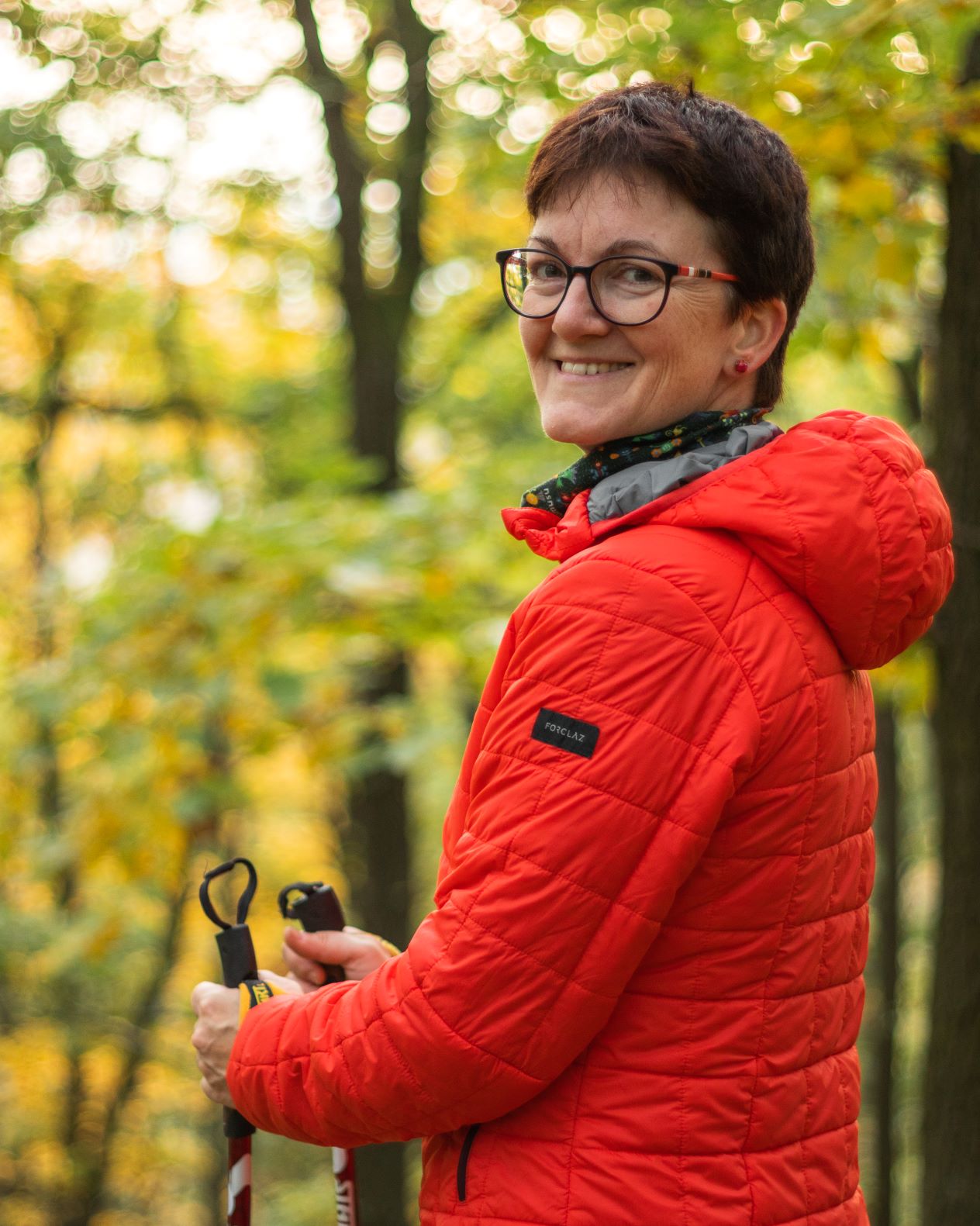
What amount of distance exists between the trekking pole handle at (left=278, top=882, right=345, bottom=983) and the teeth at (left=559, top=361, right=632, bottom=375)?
900mm

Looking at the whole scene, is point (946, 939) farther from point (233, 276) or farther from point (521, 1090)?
point (233, 276)

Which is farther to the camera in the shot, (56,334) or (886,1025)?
(56,334)

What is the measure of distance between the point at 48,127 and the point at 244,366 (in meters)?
7.32

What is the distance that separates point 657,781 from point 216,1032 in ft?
2.62

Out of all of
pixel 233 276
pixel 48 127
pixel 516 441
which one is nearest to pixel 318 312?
pixel 233 276

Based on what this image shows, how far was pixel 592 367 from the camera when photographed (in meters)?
1.72

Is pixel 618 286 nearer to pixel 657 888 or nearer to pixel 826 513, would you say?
pixel 826 513

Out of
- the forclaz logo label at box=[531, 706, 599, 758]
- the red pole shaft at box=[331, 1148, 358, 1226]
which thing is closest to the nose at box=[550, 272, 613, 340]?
the forclaz logo label at box=[531, 706, 599, 758]

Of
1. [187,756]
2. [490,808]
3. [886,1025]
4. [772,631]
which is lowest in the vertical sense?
[886,1025]

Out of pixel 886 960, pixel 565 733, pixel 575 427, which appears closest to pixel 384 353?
pixel 575 427

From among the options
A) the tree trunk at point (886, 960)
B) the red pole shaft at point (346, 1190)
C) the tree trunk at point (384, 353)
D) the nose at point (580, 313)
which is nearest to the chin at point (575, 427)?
the nose at point (580, 313)

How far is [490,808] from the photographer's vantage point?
1.47m

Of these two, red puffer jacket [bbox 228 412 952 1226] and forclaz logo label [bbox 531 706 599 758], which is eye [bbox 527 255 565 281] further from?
forclaz logo label [bbox 531 706 599 758]

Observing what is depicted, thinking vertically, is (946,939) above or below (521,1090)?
below
